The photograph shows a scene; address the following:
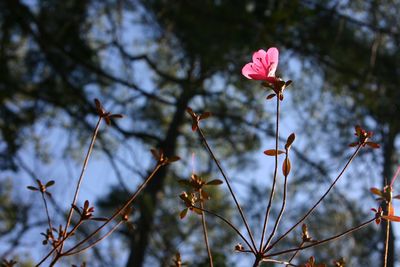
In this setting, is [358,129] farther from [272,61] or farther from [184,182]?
[184,182]

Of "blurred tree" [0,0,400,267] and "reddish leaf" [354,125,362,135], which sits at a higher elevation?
"blurred tree" [0,0,400,267]

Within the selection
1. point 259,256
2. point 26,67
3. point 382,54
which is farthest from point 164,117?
point 259,256

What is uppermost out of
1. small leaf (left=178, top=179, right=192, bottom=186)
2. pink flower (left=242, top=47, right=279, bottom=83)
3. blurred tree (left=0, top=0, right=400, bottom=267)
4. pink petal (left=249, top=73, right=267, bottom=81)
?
blurred tree (left=0, top=0, right=400, bottom=267)

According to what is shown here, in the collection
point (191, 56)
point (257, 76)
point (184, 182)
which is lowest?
point (184, 182)

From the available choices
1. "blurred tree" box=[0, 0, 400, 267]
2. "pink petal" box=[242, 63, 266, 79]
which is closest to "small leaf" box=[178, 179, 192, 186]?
"pink petal" box=[242, 63, 266, 79]

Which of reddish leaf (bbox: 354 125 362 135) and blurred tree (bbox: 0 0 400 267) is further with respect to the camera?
blurred tree (bbox: 0 0 400 267)

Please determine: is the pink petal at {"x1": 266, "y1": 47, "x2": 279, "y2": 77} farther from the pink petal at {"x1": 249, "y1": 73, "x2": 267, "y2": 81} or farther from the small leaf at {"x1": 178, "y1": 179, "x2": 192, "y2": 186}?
the small leaf at {"x1": 178, "y1": 179, "x2": 192, "y2": 186}

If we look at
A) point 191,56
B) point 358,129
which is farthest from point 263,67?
point 191,56

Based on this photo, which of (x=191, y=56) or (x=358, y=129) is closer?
(x=358, y=129)

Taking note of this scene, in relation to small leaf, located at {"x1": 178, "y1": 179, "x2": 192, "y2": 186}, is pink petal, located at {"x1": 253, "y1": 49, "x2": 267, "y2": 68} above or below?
above

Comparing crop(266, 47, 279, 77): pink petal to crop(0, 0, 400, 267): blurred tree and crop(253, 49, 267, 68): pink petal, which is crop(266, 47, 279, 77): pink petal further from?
crop(0, 0, 400, 267): blurred tree

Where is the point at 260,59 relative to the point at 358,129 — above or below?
above
